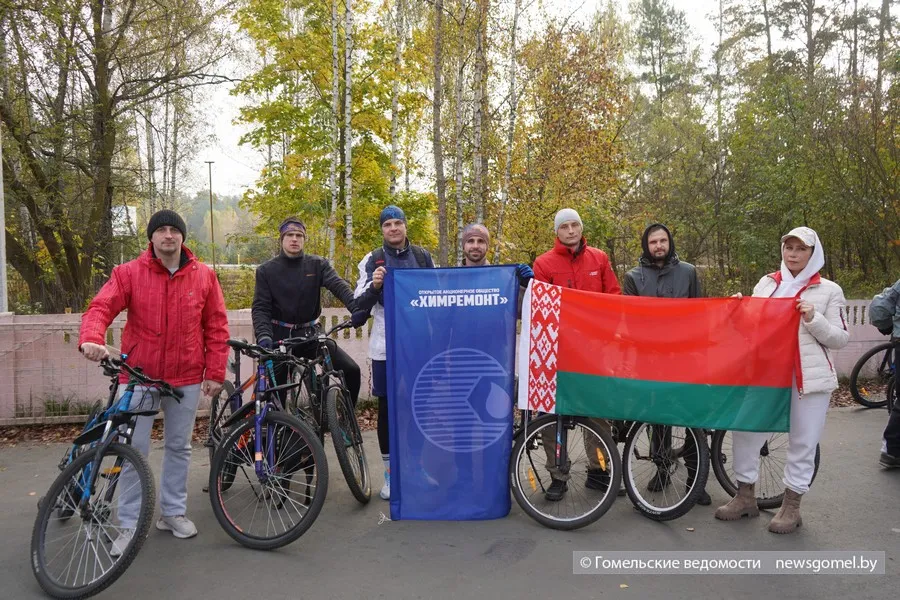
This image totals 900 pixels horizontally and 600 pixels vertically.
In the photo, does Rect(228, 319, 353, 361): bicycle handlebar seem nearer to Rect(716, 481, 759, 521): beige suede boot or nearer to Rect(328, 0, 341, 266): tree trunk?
Rect(716, 481, 759, 521): beige suede boot

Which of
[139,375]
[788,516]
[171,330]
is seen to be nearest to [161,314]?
[171,330]

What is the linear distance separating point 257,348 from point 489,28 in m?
11.6

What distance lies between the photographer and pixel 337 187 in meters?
15.0

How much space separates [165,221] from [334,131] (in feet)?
36.1

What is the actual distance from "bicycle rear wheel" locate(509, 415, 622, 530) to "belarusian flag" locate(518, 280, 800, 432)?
6.8 inches

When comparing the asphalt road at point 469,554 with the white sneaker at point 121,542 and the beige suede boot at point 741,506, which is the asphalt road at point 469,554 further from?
the white sneaker at point 121,542

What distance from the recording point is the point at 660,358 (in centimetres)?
448

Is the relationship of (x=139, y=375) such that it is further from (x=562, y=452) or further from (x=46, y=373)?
(x=46, y=373)

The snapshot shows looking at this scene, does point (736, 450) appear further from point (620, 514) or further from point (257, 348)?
point (257, 348)

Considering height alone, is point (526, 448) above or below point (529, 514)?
above

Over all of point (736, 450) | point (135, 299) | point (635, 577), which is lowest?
point (635, 577)

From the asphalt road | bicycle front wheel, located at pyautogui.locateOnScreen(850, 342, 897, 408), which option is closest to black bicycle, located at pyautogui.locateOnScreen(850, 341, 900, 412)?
bicycle front wheel, located at pyautogui.locateOnScreen(850, 342, 897, 408)

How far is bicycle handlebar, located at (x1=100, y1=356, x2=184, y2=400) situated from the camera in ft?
12.3

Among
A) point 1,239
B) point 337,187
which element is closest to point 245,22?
point 337,187
